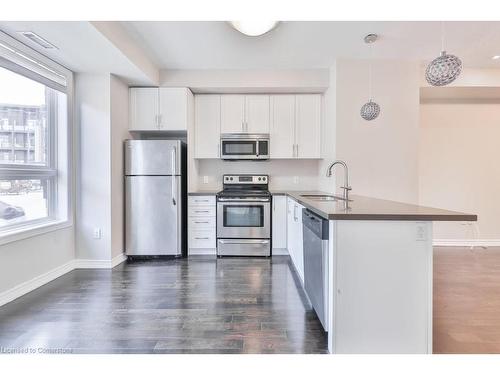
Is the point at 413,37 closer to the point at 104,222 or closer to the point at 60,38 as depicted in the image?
the point at 60,38

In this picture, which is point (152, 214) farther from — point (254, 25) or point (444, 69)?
point (444, 69)

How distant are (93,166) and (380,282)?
3.26 m

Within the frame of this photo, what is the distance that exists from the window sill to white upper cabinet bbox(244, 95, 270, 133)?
2.62 meters

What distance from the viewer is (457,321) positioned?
2.14m

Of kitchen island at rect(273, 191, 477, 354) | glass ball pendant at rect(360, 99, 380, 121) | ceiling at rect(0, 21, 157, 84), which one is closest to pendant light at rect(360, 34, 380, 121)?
glass ball pendant at rect(360, 99, 380, 121)

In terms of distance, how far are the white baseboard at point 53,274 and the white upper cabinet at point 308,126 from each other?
114 inches

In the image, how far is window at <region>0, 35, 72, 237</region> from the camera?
2.57 m

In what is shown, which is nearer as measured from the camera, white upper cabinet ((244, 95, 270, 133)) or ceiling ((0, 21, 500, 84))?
ceiling ((0, 21, 500, 84))

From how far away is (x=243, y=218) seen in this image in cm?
392

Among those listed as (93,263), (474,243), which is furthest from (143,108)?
(474,243)

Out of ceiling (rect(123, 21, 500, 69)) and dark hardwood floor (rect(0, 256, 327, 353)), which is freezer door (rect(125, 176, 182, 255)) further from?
ceiling (rect(123, 21, 500, 69))

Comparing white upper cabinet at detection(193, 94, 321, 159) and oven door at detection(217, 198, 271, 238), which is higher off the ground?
white upper cabinet at detection(193, 94, 321, 159)

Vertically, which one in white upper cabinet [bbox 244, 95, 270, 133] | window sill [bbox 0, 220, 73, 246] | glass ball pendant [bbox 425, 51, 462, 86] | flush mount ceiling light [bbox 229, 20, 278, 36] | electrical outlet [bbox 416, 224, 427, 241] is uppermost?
flush mount ceiling light [bbox 229, 20, 278, 36]
